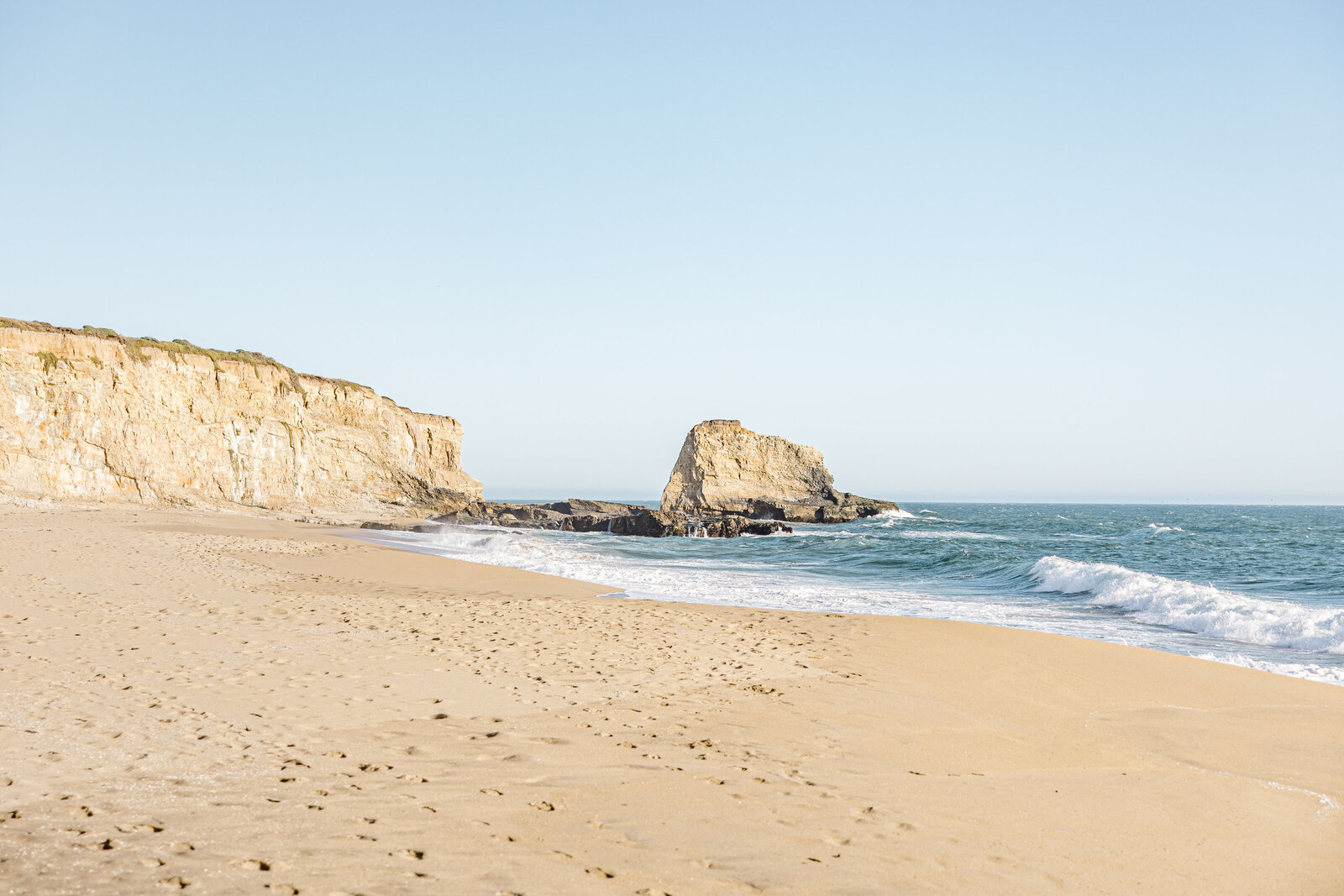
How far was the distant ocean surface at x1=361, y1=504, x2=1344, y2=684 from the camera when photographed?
12.6 metres

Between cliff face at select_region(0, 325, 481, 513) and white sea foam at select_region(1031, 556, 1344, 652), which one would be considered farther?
cliff face at select_region(0, 325, 481, 513)

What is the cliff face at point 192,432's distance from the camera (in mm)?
31344

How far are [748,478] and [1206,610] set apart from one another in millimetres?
56862

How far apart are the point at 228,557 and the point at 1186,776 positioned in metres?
18.4

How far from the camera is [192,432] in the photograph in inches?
1462

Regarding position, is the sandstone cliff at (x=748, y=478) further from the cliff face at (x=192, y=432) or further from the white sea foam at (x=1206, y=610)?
the white sea foam at (x=1206, y=610)

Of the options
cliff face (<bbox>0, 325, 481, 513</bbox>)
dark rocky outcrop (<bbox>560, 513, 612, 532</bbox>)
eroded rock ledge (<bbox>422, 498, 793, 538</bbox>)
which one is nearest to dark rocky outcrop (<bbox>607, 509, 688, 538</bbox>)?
eroded rock ledge (<bbox>422, 498, 793, 538</bbox>)

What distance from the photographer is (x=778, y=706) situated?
6.98 metres

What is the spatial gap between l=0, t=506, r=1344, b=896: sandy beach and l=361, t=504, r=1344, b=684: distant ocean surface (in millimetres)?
3421

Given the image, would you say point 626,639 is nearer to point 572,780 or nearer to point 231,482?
point 572,780

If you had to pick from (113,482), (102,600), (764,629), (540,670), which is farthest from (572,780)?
(113,482)

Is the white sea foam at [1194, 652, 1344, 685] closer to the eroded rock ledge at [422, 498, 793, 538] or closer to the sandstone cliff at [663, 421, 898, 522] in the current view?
the eroded rock ledge at [422, 498, 793, 538]

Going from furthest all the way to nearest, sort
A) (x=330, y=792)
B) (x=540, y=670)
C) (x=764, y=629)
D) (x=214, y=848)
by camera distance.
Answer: (x=764, y=629) < (x=540, y=670) < (x=330, y=792) < (x=214, y=848)

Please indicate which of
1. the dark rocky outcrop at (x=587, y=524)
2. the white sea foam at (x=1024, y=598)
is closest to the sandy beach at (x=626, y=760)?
the white sea foam at (x=1024, y=598)
